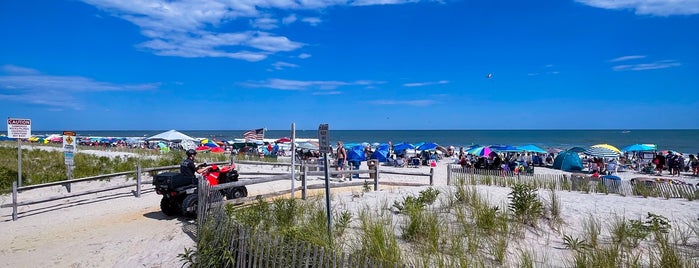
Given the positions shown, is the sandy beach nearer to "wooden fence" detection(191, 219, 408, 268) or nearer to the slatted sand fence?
the slatted sand fence

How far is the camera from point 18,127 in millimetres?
11141

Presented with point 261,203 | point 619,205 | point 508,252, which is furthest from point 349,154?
point 508,252

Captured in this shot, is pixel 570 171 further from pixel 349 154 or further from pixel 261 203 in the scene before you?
pixel 261 203

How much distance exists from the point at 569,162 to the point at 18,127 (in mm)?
25602

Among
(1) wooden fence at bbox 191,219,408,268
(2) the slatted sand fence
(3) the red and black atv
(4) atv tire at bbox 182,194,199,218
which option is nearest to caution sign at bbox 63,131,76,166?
(3) the red and black atv

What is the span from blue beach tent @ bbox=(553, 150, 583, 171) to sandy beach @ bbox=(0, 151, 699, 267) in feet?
49.1

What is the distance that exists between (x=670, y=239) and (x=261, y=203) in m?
6.13

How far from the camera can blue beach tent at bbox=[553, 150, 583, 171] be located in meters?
25.1

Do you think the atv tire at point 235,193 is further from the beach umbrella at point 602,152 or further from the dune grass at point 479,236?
the beach umbrella at point 602,152

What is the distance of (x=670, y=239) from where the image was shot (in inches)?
253

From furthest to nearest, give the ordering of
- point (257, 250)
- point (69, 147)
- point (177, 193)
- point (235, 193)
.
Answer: point (69, 147), point (235, 193), point (177, 193), point (257, 250)

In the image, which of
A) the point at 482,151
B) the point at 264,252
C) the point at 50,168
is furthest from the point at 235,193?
the point at 482,151

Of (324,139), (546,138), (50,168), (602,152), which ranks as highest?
(324,139)

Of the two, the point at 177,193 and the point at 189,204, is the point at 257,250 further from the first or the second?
the point at 177,193
